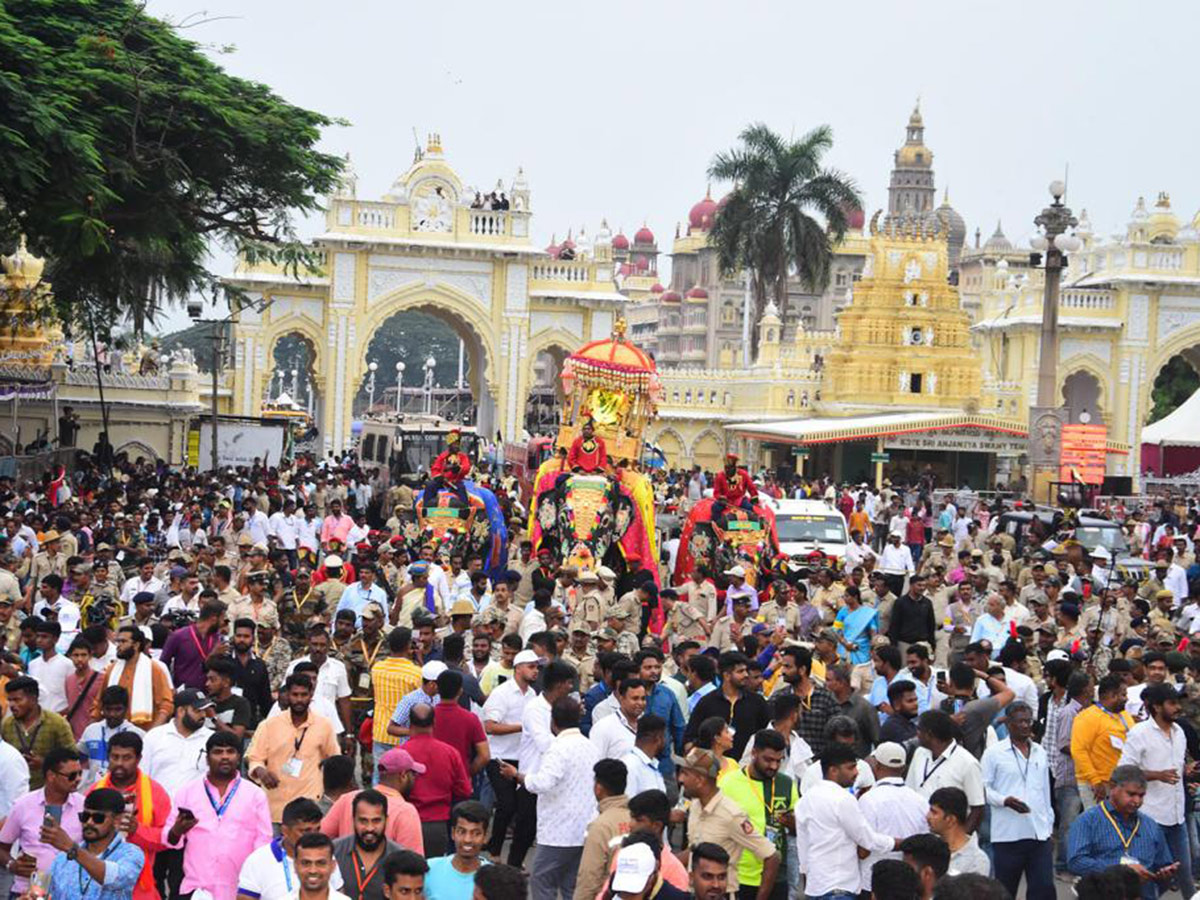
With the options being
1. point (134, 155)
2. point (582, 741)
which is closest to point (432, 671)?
point (582, 741)

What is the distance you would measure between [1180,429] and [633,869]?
3888 centimetres

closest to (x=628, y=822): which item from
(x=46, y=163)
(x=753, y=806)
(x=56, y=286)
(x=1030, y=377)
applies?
(x=753, y=806)

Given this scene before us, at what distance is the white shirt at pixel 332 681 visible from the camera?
11.1 m

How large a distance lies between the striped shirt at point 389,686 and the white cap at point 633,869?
13.4ft

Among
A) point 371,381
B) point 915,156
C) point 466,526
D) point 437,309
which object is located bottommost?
point 466,526

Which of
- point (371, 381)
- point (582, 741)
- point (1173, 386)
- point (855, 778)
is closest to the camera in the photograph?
point (855, 778)

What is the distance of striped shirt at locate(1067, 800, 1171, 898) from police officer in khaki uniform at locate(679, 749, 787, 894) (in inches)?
58.5

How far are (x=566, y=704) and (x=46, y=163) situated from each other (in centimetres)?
1362

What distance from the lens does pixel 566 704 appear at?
9477 mm

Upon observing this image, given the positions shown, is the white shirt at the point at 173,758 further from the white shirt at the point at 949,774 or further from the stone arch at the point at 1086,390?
the stone arch at the point at 1086,390

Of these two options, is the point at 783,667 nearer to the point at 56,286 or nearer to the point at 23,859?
the point at 23,859

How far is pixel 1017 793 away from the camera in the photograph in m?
9.80

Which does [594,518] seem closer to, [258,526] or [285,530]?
[285,530]

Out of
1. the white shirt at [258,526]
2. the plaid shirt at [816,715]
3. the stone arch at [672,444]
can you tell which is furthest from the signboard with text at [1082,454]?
the plaid shirt at [816,715]
